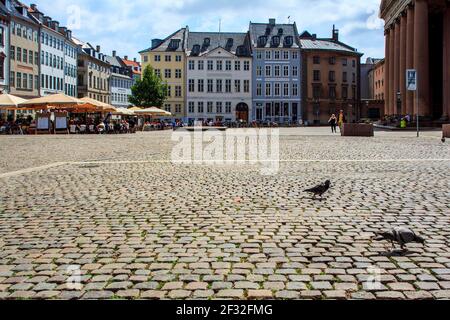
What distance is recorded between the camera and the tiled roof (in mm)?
90938

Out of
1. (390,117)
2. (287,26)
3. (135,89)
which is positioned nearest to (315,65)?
(287,26)

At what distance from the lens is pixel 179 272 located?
4656mm

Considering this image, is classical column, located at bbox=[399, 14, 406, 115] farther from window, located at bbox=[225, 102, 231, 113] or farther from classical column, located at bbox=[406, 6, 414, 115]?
window, located at bbox=[225, 102, 231, 113]

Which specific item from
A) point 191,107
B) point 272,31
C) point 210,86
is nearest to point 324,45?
point 272,31

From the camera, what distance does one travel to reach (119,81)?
362ft

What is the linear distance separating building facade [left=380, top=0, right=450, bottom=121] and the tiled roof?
81.8 feet

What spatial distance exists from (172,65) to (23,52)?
29.4 metres

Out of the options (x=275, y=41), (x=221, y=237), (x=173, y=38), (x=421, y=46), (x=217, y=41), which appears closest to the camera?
(x=221, y=237)

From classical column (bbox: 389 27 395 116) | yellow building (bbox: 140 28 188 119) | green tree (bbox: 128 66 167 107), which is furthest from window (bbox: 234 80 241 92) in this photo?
classical column (bbox: 389 27 395 116)

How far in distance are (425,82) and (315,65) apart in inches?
1730

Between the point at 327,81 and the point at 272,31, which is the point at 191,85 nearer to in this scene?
the point at 272,31

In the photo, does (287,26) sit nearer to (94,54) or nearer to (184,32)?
(184,32)

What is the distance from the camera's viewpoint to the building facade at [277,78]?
8956 cm

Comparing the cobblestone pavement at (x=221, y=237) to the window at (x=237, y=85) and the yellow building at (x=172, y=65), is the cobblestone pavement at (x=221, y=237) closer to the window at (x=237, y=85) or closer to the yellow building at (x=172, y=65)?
the window at (x=237, y=85)
